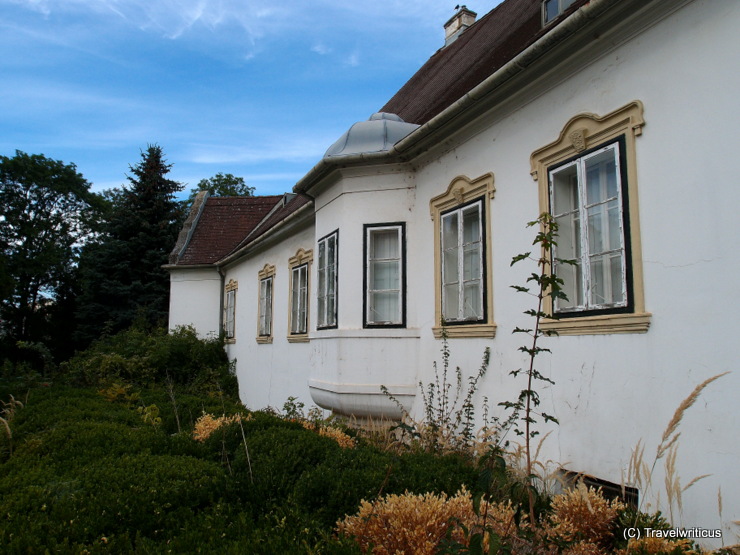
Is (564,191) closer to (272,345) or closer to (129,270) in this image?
(272,345)

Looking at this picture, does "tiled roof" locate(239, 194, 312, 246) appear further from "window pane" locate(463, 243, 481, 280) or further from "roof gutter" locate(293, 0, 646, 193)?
"window pane" locate(463, 243, 481, 280)

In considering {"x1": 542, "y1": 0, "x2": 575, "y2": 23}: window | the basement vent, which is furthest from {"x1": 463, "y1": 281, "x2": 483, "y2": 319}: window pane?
{"x1": 542, "y1": 0, "x2": 575, "y2": 23}: window

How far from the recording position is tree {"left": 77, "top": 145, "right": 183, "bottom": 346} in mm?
25391

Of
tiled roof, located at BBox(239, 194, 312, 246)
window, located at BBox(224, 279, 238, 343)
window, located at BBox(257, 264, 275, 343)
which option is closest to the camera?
tiled roof, located at BBox(239, 194, 312, 246)

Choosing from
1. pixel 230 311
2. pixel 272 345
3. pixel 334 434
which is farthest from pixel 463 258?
pixel 230 311

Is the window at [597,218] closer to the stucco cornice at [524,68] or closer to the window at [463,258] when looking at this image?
the stucco cornice at [524,68]

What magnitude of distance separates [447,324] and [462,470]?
241 centimetres

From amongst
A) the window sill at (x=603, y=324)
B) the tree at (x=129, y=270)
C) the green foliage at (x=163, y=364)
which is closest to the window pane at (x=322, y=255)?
the window sill at (x=603, y=324)

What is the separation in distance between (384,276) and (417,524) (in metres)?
4.70

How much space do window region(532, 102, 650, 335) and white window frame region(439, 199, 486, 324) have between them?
1.01 metres

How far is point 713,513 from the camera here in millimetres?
3652

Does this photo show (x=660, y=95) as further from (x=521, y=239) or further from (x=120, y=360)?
(x=120, y=360)

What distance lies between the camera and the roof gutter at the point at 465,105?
455 cm

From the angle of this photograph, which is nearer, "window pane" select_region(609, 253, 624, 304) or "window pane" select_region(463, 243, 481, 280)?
"window pane" select_region(609, 253, 624, 304)
